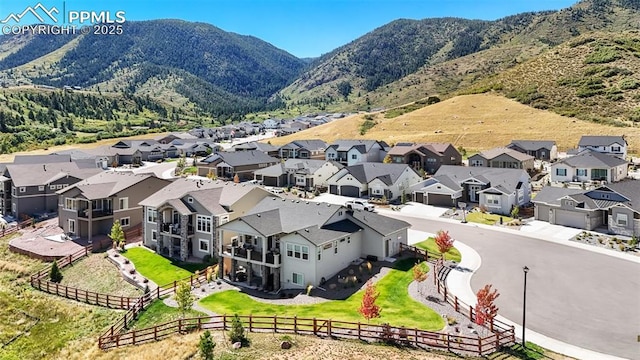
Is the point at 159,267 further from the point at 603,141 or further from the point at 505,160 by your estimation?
the point at 603,141

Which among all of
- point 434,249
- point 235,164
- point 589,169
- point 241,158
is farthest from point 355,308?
point 241,158

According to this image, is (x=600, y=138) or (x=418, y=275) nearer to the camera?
(x=418, y=275)

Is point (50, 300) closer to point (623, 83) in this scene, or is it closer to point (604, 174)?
point (604, 174)

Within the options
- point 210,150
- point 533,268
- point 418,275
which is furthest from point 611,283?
point 210,150

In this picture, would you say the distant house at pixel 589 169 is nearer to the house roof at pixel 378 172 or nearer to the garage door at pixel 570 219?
the garage door at pixel 570 219

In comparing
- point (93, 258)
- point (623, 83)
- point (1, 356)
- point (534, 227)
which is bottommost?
point (1, 356)

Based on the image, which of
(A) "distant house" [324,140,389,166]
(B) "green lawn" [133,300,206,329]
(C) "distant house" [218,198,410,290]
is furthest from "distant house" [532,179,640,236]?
(A) "distant house" [324,140,389,166]
